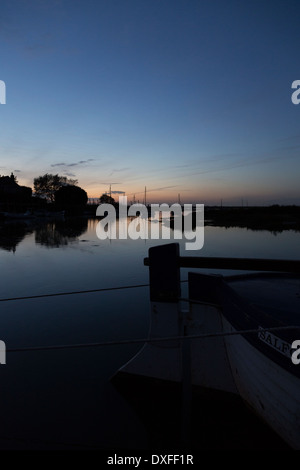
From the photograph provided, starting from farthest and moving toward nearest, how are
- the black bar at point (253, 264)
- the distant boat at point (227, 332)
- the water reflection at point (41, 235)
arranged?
1. the water reflection at point (41, 235)
2. the black bar at point (253, 264)
3. the distant boat at point (227, 332)

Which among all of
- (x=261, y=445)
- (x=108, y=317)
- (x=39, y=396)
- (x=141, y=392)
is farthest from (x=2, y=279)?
(x=261, y=445)

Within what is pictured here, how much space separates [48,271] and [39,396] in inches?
487

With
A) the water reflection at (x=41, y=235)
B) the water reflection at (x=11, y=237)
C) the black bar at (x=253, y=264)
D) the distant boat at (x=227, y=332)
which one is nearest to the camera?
the distant boat at (x=227, y=332)

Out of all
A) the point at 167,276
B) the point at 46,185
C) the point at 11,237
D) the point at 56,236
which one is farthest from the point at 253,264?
the point at 46,185

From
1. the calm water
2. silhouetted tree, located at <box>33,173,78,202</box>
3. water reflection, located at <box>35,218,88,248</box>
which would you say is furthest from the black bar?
silhouetted tree, located at <box>33,173,78,202</box>

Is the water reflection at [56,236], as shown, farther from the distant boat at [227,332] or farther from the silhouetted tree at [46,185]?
the silhouetted tree at [46,185]

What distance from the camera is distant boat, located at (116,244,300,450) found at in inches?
128

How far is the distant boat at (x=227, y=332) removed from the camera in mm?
3246

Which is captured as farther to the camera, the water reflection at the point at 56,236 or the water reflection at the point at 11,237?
the water reflection at the point at 56,236

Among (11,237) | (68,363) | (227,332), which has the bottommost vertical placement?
(68,363)

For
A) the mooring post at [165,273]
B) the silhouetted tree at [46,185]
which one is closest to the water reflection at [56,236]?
the mooring post at [165,273]

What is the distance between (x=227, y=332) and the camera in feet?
12.1

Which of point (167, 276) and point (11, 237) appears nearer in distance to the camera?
point (167, 276)

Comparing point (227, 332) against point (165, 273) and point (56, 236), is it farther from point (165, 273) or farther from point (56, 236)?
point (56, 236)
